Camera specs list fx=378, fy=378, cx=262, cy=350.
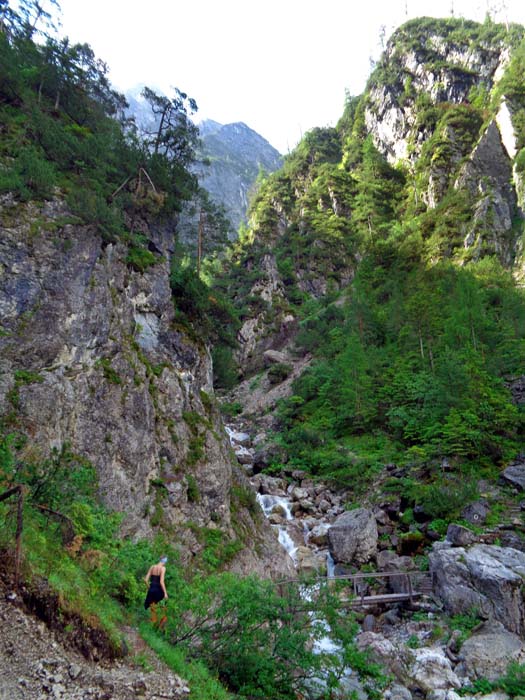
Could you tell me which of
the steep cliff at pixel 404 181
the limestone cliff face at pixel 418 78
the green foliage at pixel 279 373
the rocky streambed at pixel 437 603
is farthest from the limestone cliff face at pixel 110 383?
the limestone cliff face at pixel 418 78

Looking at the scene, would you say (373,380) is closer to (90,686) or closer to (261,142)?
Result: (90,686)

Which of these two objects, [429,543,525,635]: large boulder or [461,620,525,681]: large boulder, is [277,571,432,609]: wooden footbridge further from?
[461,620,525,681]: large boulder

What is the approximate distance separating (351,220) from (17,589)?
63675mm

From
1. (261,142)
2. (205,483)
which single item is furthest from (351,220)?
(261,142)

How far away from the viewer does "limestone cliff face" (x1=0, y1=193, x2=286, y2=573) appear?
11.0m

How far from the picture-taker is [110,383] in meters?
12.9

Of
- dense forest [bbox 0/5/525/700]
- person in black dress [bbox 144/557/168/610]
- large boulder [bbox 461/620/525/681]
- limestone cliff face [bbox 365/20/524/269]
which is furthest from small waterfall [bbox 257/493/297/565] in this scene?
limestone cliff face [bbox 365/20/524/269]

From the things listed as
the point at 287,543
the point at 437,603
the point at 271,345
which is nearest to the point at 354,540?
the point at 287,543

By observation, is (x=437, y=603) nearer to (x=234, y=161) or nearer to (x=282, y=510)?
(x=282, y=510)

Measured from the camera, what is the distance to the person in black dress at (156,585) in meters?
7.07

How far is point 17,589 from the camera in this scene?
5.05 metres

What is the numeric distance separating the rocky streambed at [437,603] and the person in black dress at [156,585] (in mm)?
5220

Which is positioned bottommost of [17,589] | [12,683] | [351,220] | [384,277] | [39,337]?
[12,683]

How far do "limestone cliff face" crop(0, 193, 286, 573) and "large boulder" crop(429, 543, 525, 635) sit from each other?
20.3ft
